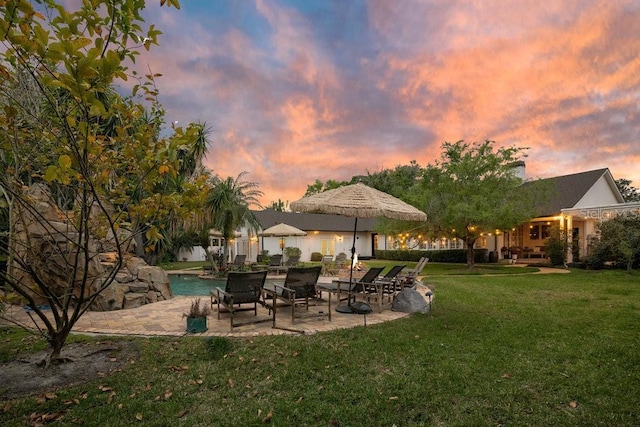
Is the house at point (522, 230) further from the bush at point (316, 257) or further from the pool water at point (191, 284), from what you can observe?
the pool water at point (191, 284)

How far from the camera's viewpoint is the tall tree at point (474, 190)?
54.0 feet

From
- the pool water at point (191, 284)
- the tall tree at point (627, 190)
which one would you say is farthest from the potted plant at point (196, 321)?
the tall tree at point (627, 190)

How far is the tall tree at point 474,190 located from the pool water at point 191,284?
417 inches

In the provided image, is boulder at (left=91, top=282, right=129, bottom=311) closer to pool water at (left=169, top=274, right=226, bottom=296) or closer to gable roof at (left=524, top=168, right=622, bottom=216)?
pool water at (left=169, top=274, right=226, bottom=296)

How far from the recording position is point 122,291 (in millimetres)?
8203

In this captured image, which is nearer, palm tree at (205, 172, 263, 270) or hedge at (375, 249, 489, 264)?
palm tree at (205, 172, 263, 270)

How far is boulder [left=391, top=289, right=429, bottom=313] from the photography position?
7.54 metres

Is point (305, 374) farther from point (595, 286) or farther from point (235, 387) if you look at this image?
point (595, 286)

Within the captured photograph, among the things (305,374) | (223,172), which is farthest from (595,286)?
(223,172)

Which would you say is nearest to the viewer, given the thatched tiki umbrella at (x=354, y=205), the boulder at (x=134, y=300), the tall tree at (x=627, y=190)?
the thatched tiki umbrella at (x=354, y=205)

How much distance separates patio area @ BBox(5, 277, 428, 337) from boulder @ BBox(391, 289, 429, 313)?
20cm

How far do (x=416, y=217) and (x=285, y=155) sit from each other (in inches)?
578

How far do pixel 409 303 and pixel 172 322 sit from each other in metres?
4.90

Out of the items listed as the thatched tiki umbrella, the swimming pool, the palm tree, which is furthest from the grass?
the palm tree
